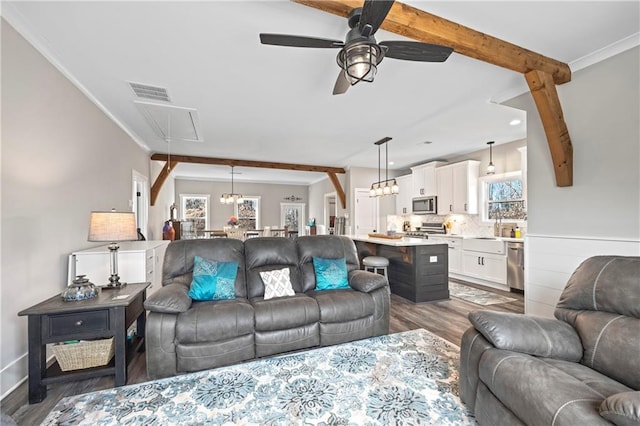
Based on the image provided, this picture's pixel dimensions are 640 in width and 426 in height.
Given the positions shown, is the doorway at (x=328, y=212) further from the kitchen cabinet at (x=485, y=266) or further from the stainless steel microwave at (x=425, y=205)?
the kitchen cabinet at (x=485, y=266)

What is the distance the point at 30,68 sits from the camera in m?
2.25

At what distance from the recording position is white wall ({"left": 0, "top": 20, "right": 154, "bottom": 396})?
2020 millimetres

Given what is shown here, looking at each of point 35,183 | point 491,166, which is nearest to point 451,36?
point 35,183

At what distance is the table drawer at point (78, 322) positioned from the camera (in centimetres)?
191

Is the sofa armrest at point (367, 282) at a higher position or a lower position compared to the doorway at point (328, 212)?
lower

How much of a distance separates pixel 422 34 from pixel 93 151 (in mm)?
3775

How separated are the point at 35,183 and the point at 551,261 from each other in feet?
16.4

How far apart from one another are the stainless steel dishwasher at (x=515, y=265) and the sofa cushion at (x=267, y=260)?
3842 millimetres

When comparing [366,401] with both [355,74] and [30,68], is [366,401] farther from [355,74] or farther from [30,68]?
[30,68]

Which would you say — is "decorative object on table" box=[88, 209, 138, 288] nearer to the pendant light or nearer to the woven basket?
the woven basket

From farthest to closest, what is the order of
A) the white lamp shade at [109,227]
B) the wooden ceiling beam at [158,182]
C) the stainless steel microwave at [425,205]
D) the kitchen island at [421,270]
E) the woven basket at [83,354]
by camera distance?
1. the stainless steel microwave at [425,205]
2. the wooden ceiling beam at [158,182]
3. the kitchen island at [421,270]
4. the white lamp shade at [109,227]
5. the woven basket at [83,354]

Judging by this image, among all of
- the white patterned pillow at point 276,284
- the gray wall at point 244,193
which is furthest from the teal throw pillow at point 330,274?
the gray wall at point 244,193

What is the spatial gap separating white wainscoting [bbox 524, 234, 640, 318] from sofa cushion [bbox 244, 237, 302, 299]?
8.60ft

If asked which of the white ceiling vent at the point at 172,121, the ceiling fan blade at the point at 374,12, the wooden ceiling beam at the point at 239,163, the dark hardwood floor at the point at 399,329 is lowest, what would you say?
the dark hardwood floor at the point at 399,329
